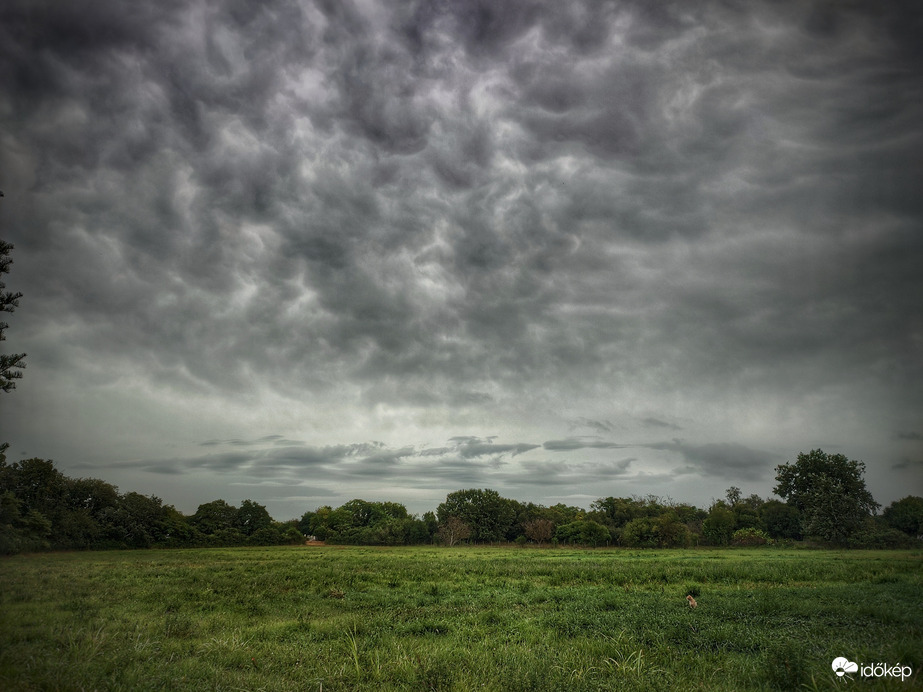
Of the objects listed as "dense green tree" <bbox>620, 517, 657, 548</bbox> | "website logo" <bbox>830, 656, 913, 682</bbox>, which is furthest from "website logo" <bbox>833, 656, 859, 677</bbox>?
"dense green tree" <bbox>620, 517, 657, 548</bbox>

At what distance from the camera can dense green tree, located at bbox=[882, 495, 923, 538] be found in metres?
71.9

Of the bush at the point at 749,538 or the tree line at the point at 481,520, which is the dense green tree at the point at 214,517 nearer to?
the tree line at the point at 481,520

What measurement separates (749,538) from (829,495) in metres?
14.9

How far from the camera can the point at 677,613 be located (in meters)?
14.2

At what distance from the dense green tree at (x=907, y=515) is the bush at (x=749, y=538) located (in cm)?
1995

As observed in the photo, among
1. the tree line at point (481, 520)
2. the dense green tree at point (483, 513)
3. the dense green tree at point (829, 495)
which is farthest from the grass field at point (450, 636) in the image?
the dense green tree at point (483, 513)

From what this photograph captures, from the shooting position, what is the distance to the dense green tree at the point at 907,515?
236ft

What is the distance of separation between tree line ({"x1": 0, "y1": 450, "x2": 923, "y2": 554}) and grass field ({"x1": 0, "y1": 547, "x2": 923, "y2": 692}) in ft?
127

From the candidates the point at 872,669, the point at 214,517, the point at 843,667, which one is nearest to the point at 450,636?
the point at 843,667

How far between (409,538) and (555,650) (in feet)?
297

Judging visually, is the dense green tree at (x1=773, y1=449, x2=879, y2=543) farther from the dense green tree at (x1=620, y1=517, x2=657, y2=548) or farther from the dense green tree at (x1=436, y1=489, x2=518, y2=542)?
the dense green tree at (x1=436, y1=489, x2=518, y2=542)

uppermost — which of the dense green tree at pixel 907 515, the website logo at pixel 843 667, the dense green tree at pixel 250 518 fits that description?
the website logo at pixel 843 667

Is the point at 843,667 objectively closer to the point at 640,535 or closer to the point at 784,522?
the point at 640,535

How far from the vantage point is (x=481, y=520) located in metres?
99.1
